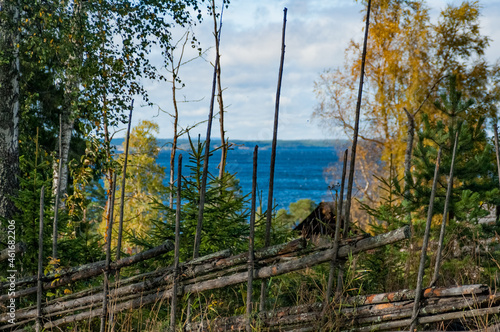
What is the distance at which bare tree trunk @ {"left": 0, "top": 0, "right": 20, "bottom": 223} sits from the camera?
19.7 ft

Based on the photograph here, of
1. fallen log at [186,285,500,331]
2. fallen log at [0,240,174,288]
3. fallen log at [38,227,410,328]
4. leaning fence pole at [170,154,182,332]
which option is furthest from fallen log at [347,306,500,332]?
fallen log at [0,240,174,288]

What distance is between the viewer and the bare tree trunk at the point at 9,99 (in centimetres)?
599

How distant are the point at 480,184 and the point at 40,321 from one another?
19.5 feet

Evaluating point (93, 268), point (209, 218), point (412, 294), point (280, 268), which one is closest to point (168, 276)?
point (209, 218)

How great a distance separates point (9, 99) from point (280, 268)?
4567 mm

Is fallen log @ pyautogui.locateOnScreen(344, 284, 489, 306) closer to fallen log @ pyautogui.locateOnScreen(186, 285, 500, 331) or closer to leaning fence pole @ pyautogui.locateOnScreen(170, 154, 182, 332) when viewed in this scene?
fallen log @ pyautogui.locateOnScreen(186, 285, 500, 331)

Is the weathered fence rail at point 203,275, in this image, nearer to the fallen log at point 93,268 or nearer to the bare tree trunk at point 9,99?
the fallen log at point 93,268

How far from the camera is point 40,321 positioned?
15.3 feet

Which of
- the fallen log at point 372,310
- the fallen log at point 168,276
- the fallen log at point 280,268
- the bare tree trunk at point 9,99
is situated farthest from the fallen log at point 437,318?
the bare tree trunk at point 9,99

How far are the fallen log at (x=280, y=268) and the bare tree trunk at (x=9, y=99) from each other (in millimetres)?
2549

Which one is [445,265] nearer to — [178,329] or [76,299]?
[178,329]

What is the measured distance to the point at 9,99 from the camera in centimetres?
615

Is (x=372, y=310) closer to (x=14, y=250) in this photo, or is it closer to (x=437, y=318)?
(x=437, y=318)

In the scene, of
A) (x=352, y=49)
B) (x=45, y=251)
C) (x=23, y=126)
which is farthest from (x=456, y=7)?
(x=45, y=251)
